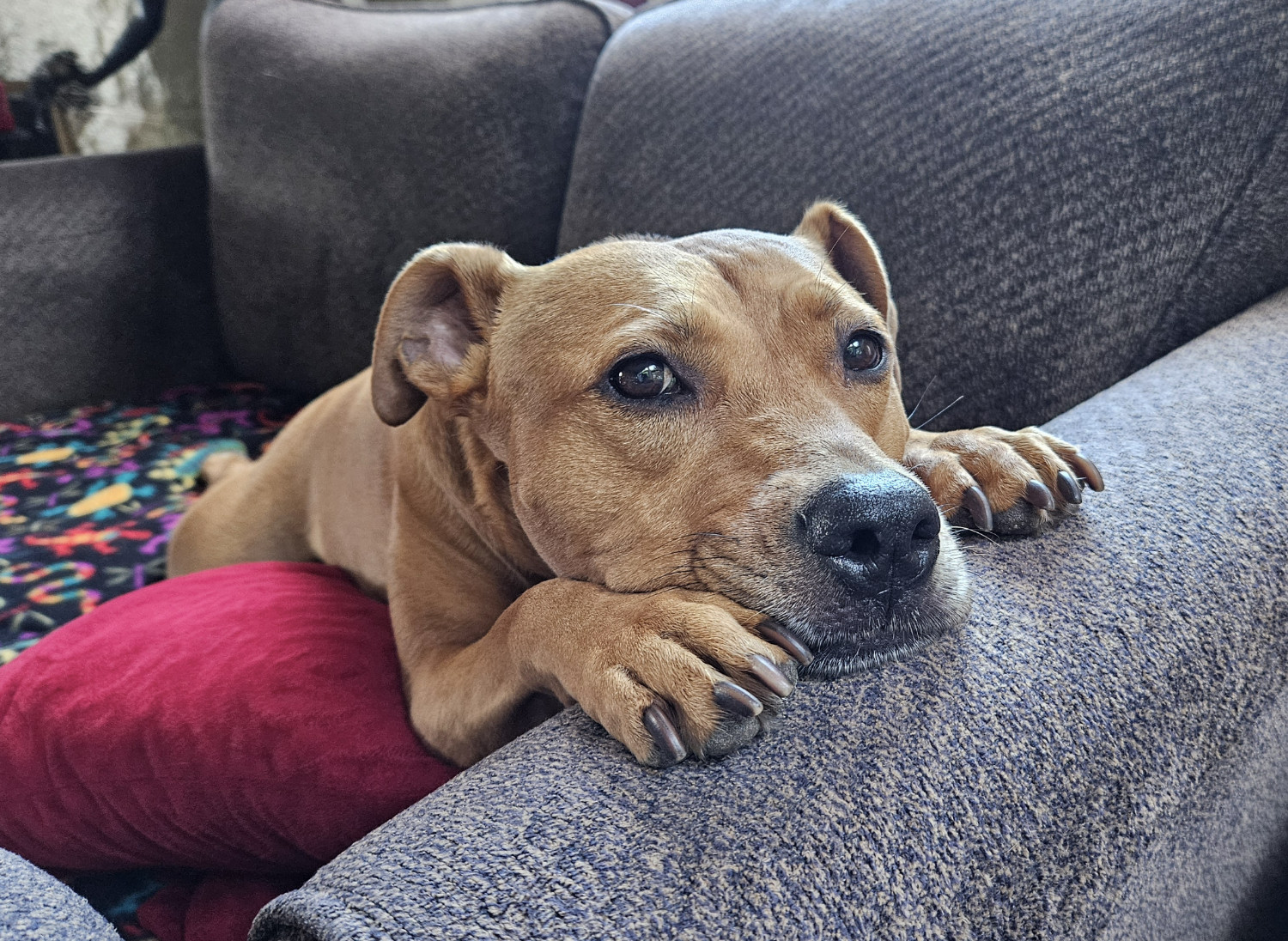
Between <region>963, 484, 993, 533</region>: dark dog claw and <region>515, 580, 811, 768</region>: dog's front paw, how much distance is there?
34 cm

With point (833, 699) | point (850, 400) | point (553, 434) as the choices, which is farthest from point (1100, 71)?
point (833, 699)

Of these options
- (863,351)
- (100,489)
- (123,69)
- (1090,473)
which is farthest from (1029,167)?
(123,69)

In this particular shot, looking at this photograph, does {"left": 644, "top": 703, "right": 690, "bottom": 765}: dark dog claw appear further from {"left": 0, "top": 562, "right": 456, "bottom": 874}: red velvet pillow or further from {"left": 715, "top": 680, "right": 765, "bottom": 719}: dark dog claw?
{"left": 0, "top": 562, "right": 456, "bottom": 874}: red velvet pillow

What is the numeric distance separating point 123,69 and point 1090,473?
5.13m

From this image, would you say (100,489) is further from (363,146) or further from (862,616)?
(862,616)

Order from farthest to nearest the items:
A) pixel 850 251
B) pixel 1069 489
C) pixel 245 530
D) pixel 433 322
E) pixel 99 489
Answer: pixel 99 489 → pixel 245 530 → pixel 850 251 → pixel 433 322 → pixel 1069 489

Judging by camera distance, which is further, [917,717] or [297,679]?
[297,679]

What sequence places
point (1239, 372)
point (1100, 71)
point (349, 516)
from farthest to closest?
point (349, 516) < point (1100, 71) < point (1239, 372)

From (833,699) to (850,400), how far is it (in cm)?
58

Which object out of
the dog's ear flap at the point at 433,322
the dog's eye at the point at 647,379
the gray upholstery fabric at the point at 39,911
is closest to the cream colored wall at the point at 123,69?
the dog's ear flap at the point at 433,322

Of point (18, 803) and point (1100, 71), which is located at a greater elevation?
point (1100, 71)

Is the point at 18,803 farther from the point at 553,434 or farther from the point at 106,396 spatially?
the point at 106,396

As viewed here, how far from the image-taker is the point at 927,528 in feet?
3.12

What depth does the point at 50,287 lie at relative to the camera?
2922mm
